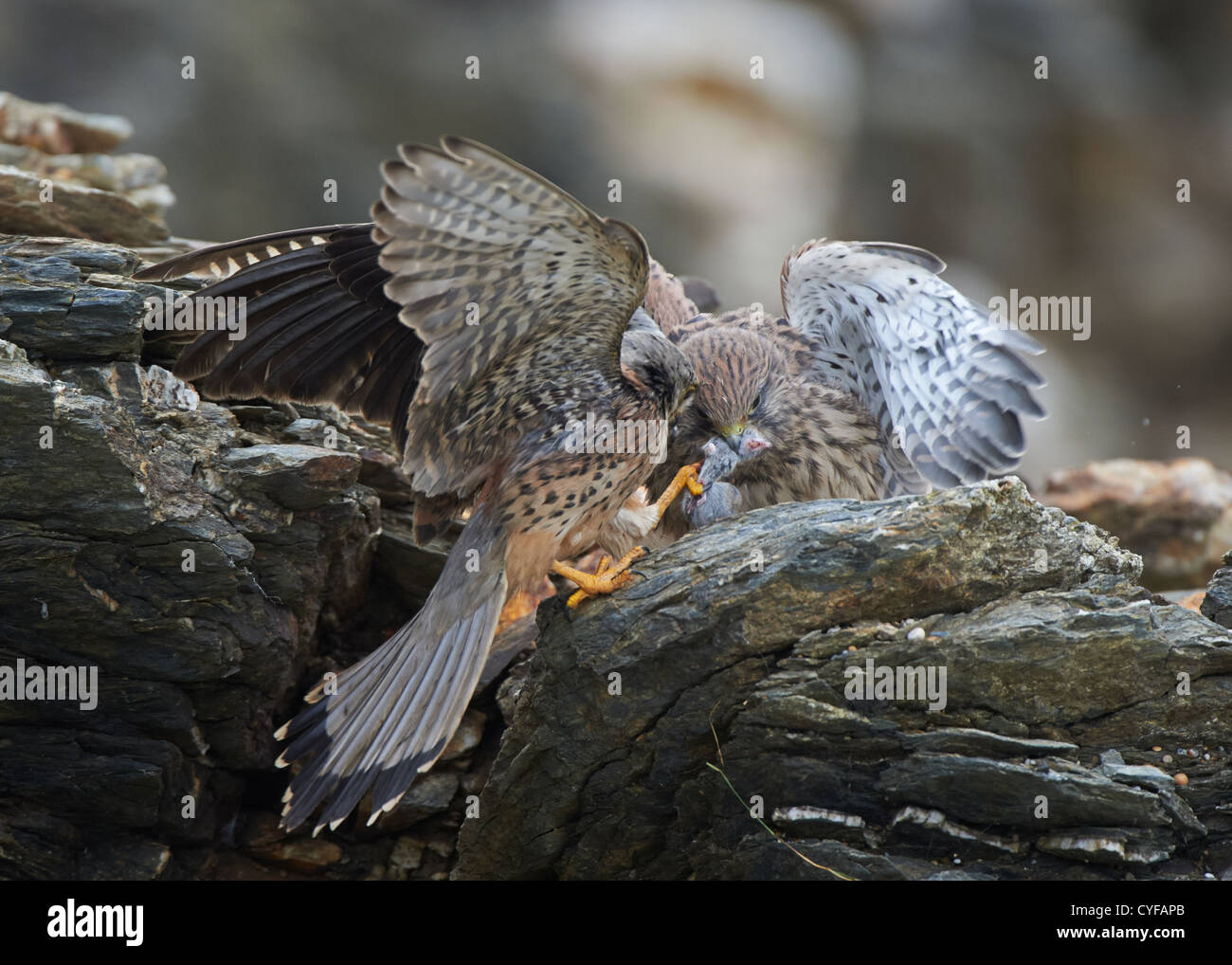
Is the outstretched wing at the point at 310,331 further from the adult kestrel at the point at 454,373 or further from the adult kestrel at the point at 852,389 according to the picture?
the adult kestrel at the point at 852,389

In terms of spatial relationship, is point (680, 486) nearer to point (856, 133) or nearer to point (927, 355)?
point (927, 355)

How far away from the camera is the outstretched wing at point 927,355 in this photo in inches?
164

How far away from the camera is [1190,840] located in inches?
106

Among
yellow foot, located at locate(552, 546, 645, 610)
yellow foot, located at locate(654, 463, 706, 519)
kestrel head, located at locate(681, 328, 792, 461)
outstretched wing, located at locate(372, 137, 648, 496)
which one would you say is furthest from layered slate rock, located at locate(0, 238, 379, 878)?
kestrel head, located at locate(681, 328, 792, 461)

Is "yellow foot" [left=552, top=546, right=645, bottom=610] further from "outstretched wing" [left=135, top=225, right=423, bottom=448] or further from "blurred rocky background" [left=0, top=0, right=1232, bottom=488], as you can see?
"blurred rocky background" [left=0, top=0, right=1232, bottom=488]

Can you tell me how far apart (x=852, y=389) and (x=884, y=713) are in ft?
7.38

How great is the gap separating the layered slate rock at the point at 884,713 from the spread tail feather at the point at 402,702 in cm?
28

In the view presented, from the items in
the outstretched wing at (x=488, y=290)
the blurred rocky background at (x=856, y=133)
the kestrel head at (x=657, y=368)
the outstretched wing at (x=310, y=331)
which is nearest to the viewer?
the outstretched wing at (x=488, y=290)

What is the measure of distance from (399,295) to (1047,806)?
2241 mm

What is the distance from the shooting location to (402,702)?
10.9ft

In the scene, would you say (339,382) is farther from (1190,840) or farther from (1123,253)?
(1123,253)

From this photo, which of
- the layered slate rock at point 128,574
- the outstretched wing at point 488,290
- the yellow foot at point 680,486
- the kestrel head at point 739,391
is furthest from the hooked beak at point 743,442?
the layered slate rock at point 128,574

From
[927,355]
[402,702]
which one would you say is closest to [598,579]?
[402,702]

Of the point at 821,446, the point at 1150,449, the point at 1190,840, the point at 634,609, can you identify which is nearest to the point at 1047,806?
the point at 1190,840
